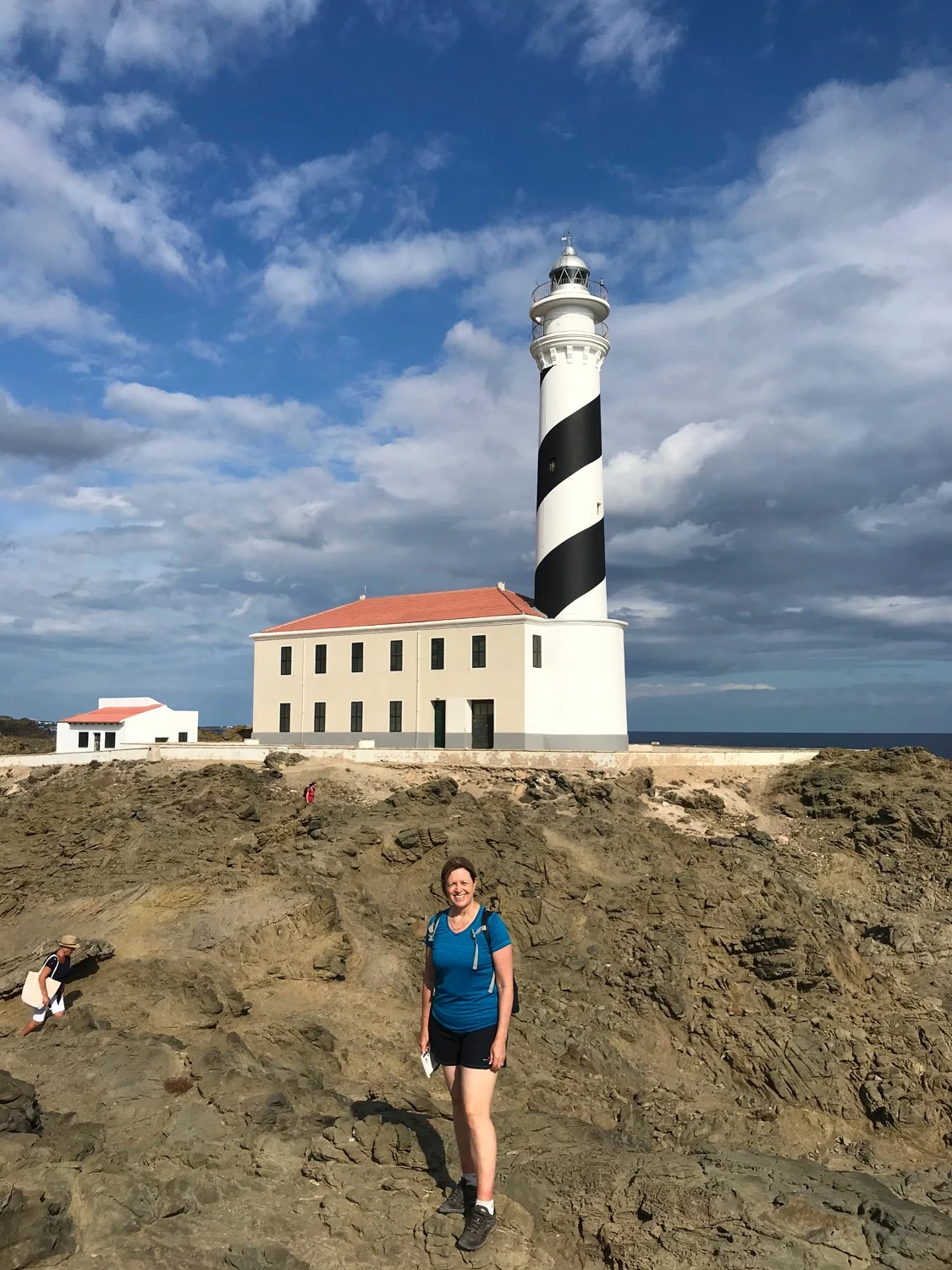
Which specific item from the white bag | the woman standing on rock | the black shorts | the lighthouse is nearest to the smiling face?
the woman standing on rock

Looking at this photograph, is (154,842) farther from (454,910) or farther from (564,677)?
(454,910)

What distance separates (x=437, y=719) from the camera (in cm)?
3034

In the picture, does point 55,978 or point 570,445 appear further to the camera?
point 570,445

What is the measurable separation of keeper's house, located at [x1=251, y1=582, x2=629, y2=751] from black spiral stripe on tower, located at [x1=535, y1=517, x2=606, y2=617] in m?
0.73

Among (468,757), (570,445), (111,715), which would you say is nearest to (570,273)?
(570,445)

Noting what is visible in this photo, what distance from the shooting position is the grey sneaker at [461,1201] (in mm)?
6492

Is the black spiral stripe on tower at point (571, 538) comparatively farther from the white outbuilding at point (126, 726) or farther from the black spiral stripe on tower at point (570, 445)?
the white outbuilding at point (126, 726)

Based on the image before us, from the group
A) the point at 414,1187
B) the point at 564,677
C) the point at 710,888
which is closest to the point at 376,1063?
the point at 414,1187

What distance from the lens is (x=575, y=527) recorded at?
97.5 feet

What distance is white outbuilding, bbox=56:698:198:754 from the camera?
38.8 metres

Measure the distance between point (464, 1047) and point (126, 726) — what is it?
35576mm

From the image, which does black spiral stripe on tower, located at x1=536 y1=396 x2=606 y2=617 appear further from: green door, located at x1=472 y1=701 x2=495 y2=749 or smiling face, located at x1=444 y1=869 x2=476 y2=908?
smiling face, located at x1=444 y1=869 x2=476 y2=908

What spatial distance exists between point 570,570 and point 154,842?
50.0 feet

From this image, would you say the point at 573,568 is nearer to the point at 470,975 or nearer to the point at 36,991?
the point at 36,991
